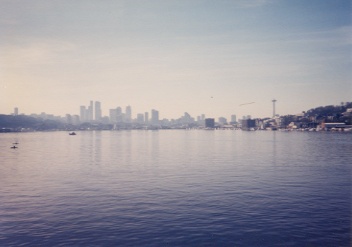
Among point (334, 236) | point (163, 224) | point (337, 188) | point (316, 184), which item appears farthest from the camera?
point (316, 184)

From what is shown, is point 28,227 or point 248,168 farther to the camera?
point 248,168

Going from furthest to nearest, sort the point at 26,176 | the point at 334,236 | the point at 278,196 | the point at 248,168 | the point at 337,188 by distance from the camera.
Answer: the point at 248,168, the point at 26,176, the point at 337,188, the point at 278,196, the point at 334,236

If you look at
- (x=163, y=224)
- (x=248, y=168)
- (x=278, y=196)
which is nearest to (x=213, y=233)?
(x=163, y=224)

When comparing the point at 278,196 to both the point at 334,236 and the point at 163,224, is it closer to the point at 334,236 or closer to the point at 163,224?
the point at 334,236

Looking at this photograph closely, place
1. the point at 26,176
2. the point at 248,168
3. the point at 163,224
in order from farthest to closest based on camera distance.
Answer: the point at 248,168 → the point at 26,176 → the point at 163,224

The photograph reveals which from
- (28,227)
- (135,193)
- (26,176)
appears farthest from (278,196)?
(26,176)

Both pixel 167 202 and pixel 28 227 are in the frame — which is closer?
pixel 28 227

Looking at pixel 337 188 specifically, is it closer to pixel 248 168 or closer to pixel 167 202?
pixel 248 168

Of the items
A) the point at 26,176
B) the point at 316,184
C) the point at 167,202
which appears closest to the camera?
the point at 167,202
